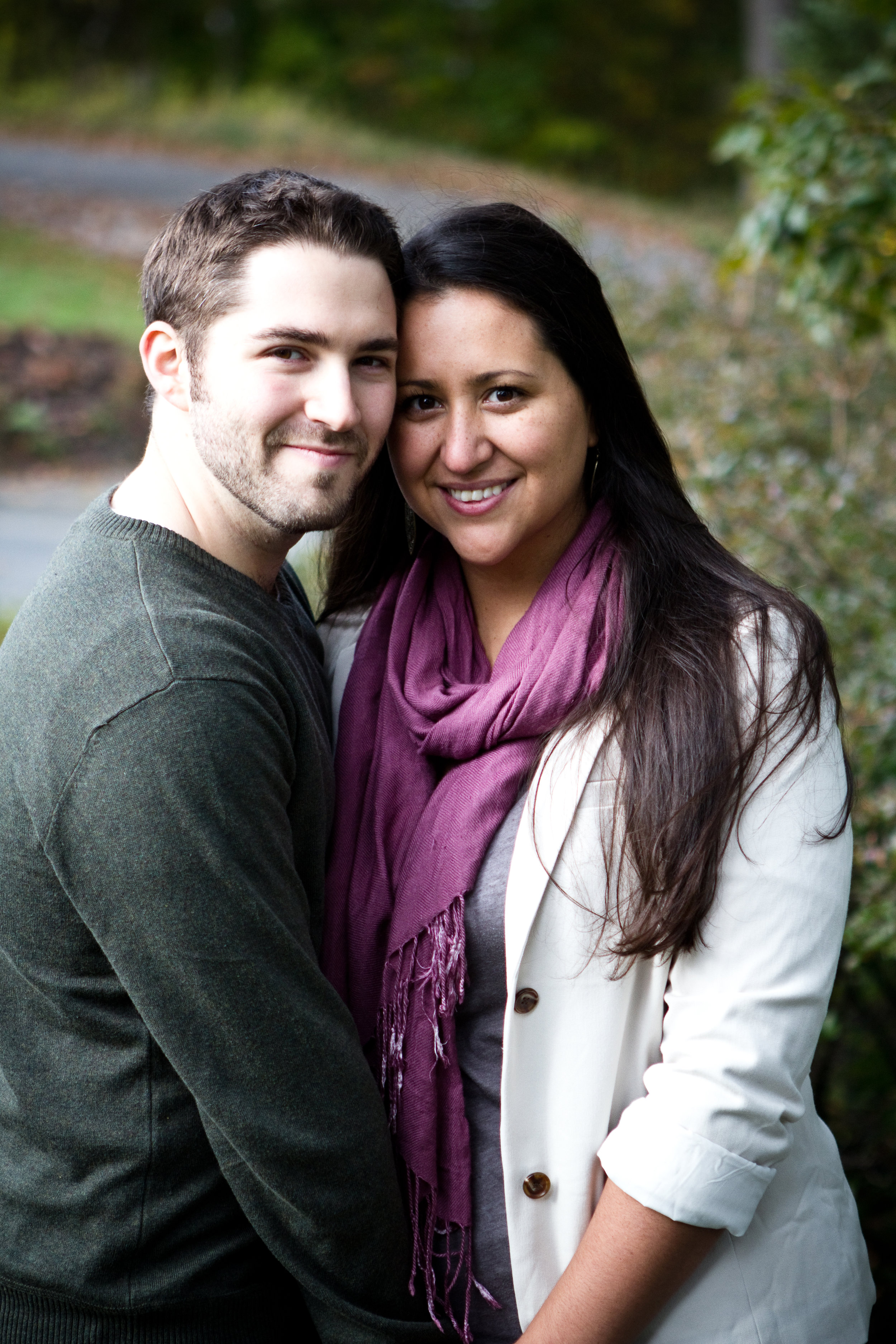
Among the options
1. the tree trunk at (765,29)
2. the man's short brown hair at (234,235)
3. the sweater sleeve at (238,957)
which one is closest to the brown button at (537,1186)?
the sweater sleeve at (238,957)

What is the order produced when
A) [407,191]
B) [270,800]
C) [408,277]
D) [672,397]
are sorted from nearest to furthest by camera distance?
[270,800] < [408,277] < [672,397] < [407,191]

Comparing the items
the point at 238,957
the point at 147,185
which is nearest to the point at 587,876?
the point at 238,957

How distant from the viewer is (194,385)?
1713 millimetres

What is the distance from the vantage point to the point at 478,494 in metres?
1.88

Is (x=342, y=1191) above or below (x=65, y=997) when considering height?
below

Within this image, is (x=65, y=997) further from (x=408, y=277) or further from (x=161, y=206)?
(x=161, y=206)

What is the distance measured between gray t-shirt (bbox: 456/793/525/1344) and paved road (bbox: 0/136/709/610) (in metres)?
5.39

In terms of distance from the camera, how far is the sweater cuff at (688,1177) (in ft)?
5.14

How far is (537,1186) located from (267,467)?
1.12 m

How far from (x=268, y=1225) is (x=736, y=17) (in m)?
20.7

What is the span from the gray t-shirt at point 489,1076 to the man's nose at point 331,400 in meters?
0.63

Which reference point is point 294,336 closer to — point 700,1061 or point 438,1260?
point 700,1061

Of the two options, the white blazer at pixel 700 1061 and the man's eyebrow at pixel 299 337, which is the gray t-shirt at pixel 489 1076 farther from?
the man's eyebrow at pixel 299 337

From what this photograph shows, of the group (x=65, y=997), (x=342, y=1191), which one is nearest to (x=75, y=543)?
(x=65, y=997)
